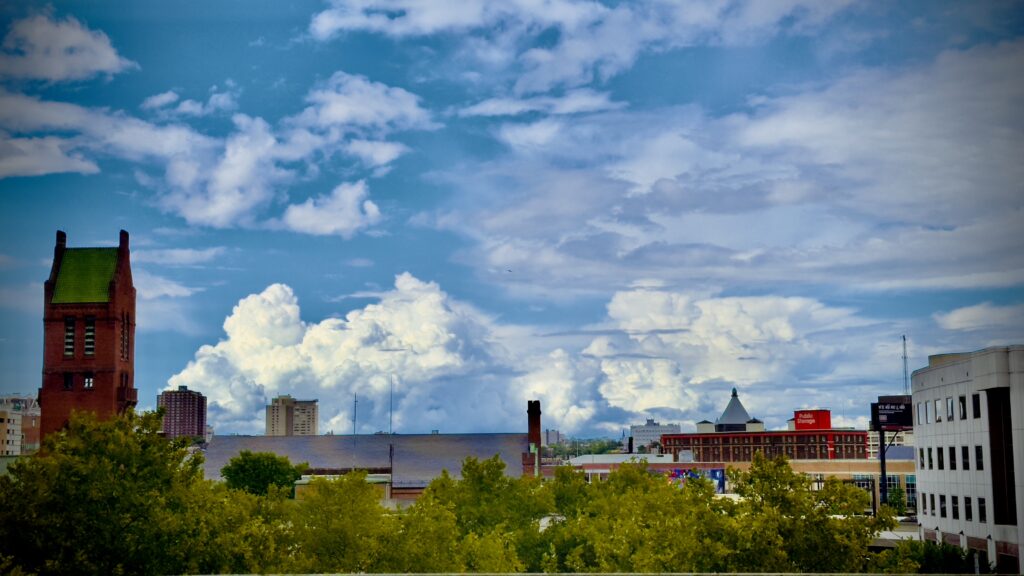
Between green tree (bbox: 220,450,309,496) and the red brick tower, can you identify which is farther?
green tree (bbox: 220,450,309,496)

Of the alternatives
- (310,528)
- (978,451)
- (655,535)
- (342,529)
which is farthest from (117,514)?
(978,451)

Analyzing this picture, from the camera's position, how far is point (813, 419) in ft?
595

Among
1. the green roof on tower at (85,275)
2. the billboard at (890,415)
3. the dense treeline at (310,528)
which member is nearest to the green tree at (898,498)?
the billboard at (890,415)

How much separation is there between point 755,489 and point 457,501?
23.8 metres

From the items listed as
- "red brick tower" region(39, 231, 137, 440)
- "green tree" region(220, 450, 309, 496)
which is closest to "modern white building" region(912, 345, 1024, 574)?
"red brick tower" region(39, 231, 137, 440)

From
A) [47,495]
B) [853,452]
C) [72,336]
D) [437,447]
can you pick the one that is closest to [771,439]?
[853,452]

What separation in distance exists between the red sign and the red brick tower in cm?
12265

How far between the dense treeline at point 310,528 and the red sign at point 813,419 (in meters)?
145

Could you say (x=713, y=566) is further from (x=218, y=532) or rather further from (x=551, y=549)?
(x=551, y=549)

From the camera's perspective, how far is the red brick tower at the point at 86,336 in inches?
3605

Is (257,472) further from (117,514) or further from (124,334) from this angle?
(117,514)

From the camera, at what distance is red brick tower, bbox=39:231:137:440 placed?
91562mm

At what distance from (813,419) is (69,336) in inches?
5116

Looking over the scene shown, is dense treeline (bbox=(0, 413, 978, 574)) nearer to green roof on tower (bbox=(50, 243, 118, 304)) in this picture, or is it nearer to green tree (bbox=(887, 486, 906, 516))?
green roof on tower (bbox=(50, 243, 118, 304))
